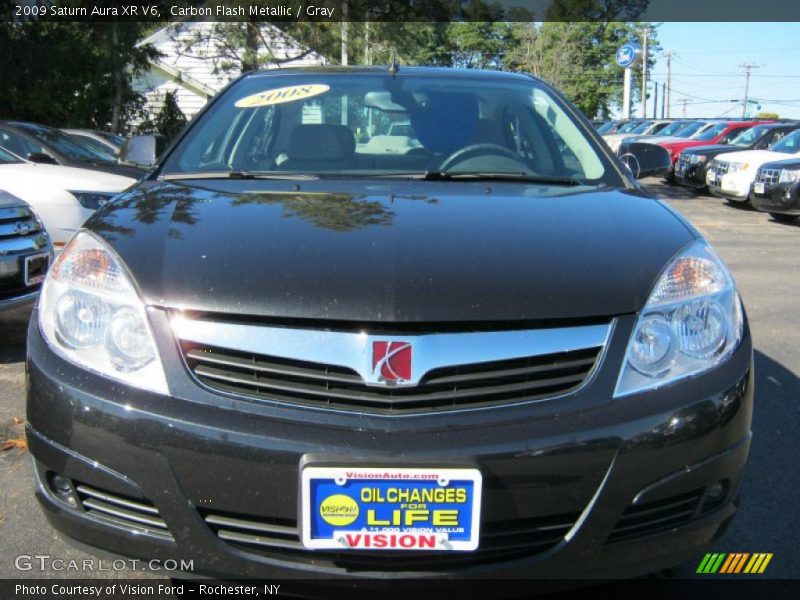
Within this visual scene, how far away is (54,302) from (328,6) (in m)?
20.0

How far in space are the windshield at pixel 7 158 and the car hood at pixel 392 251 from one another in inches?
198

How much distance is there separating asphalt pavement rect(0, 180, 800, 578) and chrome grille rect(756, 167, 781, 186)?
5.14 m

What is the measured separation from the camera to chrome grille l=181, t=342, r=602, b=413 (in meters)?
1.77

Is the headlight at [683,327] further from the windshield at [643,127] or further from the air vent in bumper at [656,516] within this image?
the windshield at [643,127]

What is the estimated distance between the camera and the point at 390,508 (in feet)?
5.67

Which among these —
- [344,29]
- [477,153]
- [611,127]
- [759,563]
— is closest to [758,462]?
[759,563]

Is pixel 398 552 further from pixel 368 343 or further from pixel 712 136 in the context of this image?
pixel 712 136

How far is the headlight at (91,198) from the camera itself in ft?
20.2

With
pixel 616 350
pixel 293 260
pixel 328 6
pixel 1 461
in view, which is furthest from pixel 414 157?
pixel 328 6

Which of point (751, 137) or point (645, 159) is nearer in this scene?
point (645, 159)

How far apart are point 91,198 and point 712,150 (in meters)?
13.9

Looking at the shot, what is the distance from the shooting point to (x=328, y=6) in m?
20.4

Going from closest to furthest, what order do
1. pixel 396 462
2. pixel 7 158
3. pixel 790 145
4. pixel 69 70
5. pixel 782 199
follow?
pixel 396 462 → pixel 7 158 → pixel 782 199 → pixel 790 145 → pixel 69 70

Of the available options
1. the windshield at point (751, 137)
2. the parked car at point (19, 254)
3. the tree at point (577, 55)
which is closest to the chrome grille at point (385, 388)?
the parked car at point (19, 254)
